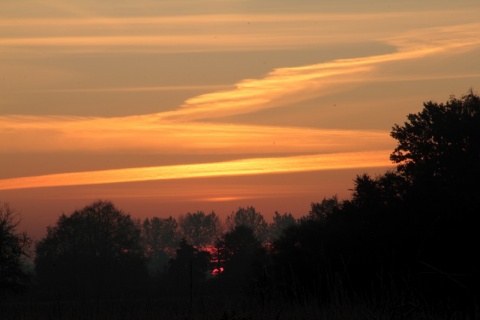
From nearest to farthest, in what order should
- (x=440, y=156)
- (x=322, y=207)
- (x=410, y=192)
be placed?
(x=410, y=192)
(x=440, y=156)
(x=322, y=207)

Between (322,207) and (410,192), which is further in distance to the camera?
(322,207)

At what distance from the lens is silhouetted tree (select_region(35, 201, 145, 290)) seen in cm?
11750


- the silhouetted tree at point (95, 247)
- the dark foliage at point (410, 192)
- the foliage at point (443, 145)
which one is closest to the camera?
the dark foliage at point (410, 192)

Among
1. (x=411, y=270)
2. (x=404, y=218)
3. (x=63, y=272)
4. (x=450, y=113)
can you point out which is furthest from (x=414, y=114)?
(x=63, y=272)

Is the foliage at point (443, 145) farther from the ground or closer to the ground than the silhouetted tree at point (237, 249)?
farther from the ground

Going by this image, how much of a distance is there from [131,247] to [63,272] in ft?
45.5

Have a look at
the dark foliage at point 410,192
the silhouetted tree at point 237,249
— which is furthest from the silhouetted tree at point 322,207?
the dark foliage at point 410,192

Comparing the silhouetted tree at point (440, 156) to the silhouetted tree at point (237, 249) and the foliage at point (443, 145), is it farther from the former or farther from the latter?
the silhouetted tree at point (237, 249)

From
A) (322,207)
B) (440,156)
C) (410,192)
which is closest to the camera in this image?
(410,192)

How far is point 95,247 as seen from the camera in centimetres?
12538

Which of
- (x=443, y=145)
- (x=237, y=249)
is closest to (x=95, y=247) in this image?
(x=237, y=249)

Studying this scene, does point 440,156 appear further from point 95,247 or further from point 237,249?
point 95,247

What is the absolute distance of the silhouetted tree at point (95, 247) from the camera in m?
118

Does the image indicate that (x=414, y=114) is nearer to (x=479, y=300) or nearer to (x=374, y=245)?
(x=374, y=245)
